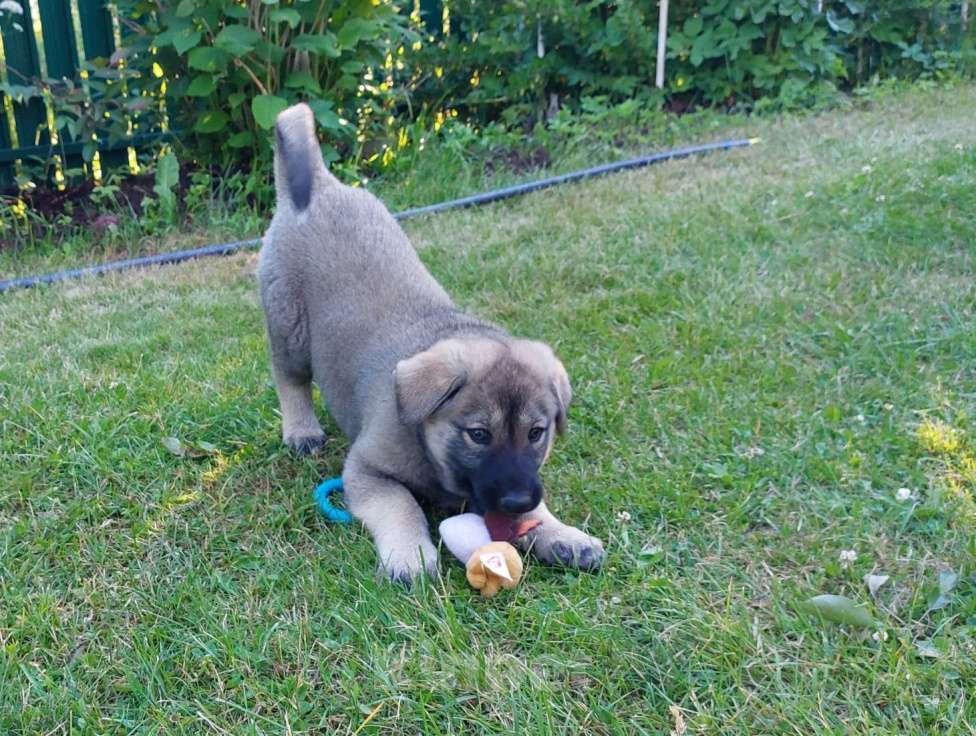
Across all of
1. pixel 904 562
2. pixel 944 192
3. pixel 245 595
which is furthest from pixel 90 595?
pixel 944 192

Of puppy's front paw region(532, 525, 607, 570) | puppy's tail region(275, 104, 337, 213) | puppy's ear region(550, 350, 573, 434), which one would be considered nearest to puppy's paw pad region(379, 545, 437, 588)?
puppy's front paw region(532, 525, 607, 570)

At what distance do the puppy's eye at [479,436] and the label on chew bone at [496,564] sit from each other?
1.08 ft

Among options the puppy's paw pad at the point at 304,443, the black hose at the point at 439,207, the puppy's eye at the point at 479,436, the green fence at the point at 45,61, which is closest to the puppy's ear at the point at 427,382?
the puppy's eye at the point at 479,436

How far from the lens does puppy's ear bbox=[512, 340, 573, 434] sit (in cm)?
300

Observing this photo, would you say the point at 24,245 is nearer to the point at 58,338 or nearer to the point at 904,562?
the point at 58,338

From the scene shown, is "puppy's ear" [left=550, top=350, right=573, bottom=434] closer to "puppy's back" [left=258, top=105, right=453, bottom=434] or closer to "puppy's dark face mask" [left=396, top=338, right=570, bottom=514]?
"puppy's dark face mask" [left=396, top=338, right=570, bottom=514]

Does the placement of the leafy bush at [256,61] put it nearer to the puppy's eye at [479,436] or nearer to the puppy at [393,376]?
the puppy at [393,376]

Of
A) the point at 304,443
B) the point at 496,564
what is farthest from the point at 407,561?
the point at 304,443

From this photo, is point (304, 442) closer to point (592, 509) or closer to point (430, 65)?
point (592, 509)

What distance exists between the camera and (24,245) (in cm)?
589

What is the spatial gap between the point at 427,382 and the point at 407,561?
1.61ft

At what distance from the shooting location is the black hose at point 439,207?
5.43 meters

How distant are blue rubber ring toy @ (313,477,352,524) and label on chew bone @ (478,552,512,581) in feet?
1.89

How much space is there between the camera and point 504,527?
110 inches
